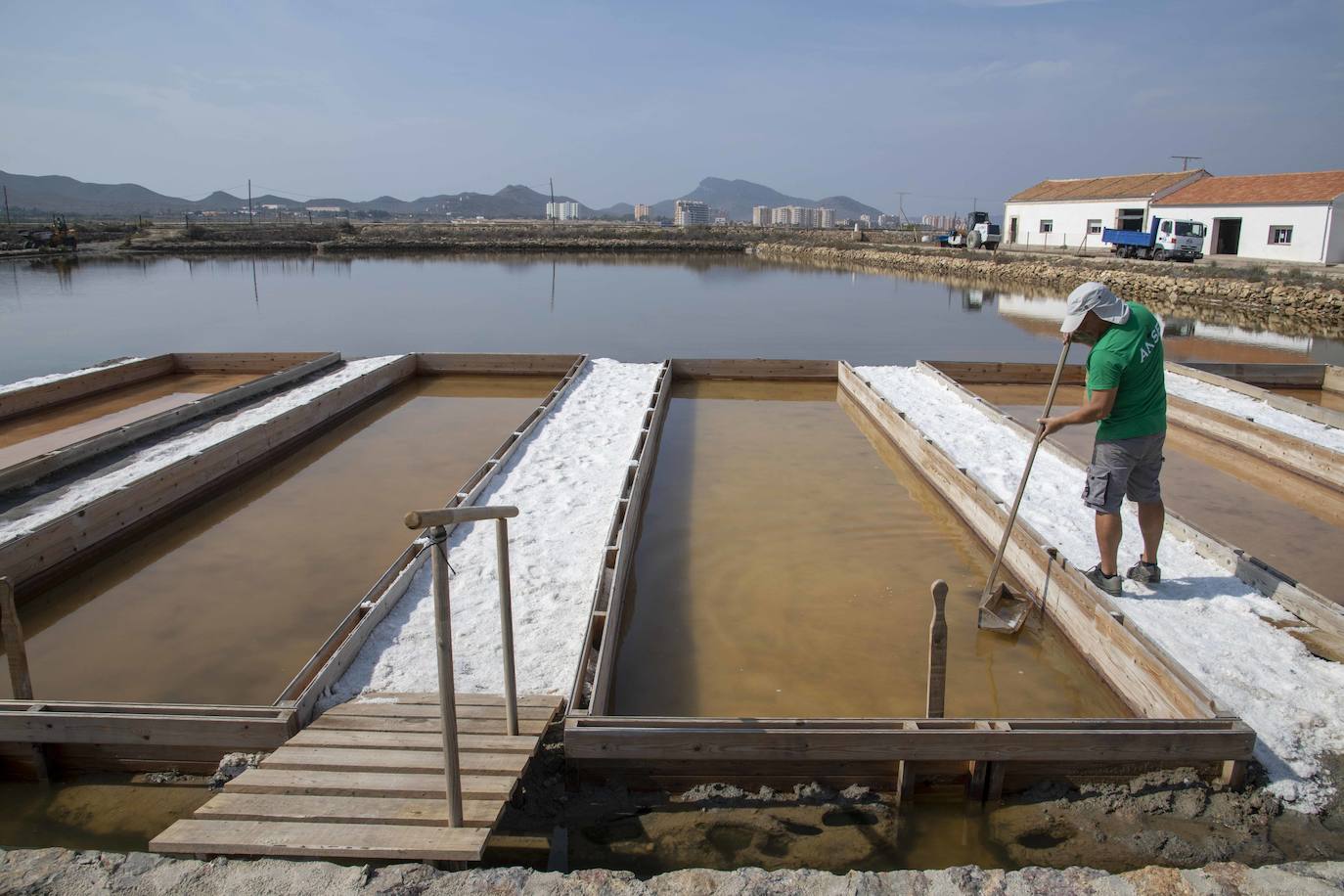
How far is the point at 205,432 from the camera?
Result: 691 cm

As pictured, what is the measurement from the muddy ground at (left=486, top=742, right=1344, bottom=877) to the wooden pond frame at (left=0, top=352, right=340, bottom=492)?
15.5 ft

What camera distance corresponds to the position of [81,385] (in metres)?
8.61

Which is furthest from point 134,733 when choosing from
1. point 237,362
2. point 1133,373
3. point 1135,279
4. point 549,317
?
point 1135,279

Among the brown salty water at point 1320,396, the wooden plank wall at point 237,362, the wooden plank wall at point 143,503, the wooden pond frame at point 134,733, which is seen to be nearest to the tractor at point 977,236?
the brown salty water at point 1320,396

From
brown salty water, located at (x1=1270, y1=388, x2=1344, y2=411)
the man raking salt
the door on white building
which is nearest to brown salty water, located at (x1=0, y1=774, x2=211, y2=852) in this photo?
the man raking salt

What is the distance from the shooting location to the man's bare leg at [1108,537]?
3.84 m

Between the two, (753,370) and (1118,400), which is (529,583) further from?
(753,370)

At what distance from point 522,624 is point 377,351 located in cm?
844

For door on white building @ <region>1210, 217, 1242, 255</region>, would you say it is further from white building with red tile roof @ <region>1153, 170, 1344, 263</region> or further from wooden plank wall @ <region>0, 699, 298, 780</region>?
wooden plank wall @ <region>0, 699, 298, 780</region>

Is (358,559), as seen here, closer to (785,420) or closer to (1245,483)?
(785,420)

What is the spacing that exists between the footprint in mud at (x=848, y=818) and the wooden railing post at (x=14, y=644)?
2.64 m

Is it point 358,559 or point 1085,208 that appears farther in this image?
point 1085,208

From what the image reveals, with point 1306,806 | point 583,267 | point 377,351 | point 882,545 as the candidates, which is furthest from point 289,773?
point 583,267

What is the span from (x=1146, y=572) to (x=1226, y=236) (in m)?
25.6
